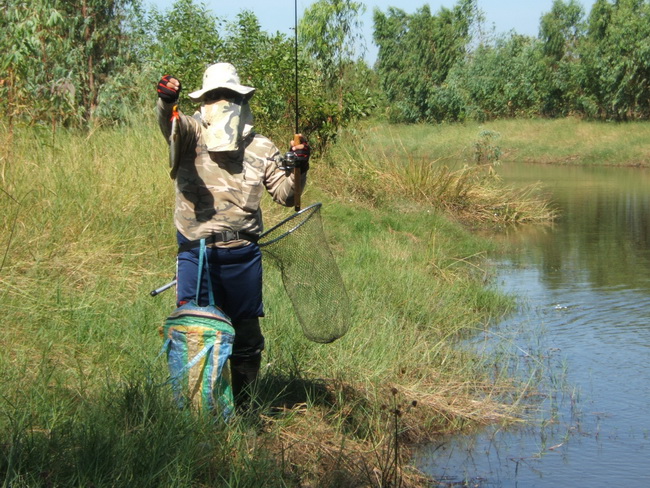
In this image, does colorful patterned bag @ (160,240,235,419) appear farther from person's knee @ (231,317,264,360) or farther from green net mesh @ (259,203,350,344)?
green net mesh @ (259,203,350,344)

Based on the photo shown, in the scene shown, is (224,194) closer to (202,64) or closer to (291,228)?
(291,228)

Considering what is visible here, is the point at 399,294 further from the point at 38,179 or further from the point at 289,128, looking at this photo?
the point at 289,128

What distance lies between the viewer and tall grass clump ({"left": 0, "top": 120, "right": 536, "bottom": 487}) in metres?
3.67

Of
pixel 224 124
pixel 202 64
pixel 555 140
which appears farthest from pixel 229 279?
pixel 555 140

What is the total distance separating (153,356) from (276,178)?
1258 millimetres

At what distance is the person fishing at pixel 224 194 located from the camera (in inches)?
163

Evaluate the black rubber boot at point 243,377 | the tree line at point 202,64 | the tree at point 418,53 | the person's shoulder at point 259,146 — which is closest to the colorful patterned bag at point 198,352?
the black rubber boot at point 243,377

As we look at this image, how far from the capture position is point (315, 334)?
4.58m

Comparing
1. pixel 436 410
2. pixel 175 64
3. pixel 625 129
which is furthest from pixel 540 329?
pixel 625 129

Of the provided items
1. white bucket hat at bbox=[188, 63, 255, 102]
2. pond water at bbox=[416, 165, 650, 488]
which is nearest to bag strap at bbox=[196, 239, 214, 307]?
white bucket hat at bbox=[188, 63, 255, 102]

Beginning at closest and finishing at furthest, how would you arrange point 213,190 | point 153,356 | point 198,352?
point 198,352, point 213,190, point 153,356

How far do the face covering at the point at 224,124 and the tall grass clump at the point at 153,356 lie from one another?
3.62ft

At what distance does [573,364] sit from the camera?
698cm

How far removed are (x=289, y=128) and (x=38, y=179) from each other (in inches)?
252
